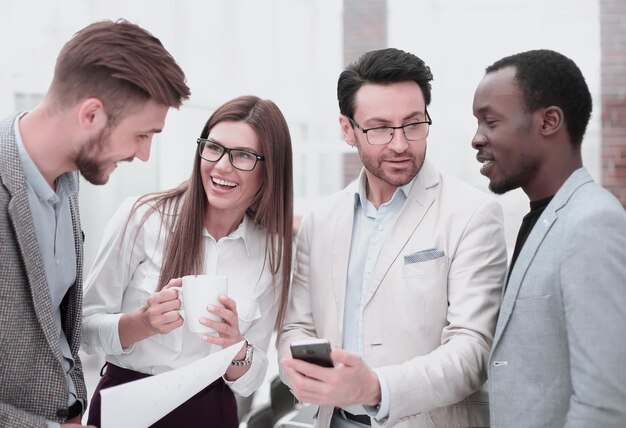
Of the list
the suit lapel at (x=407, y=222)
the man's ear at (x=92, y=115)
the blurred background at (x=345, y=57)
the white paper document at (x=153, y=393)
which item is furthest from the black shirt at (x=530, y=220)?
the blurred background at (x=345, y=57)

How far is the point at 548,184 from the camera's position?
1.36 metres

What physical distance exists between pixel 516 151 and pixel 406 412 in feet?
2.02

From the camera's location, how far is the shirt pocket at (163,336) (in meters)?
1.71

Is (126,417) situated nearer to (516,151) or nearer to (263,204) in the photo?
(263,204)

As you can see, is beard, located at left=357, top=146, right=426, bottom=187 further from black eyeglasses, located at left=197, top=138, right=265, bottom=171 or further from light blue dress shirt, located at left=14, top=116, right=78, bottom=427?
light blue dress shirt, located at left=14, top=116, right=78, bottom=427

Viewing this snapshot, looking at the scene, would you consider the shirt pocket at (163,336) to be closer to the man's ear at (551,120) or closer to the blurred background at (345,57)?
the man's ear at (551,120)

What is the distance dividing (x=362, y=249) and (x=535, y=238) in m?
0.53

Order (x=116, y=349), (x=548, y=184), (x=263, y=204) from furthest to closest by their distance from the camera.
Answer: (x=263, y=204) → (x=116, y=349) → (x=548, y=184)

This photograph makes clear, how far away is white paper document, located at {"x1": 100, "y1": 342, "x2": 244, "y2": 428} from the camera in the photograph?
1190 millimetres

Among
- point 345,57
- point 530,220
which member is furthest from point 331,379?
point 345,57

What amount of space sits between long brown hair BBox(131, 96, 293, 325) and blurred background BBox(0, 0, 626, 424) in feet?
6.85

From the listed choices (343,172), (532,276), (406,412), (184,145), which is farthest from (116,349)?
(343,172)

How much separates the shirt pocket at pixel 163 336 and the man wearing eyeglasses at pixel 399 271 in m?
0.28

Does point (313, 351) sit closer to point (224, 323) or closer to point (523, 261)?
point (224, 323)
